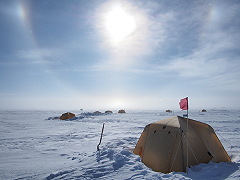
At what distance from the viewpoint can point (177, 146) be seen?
5492mm

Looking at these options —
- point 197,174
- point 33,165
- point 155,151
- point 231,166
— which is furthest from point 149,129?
point 33,165

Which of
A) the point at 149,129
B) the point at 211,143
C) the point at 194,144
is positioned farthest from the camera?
the point at 149,129

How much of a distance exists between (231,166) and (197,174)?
5.80 feet

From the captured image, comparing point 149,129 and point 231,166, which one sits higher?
point 149,129

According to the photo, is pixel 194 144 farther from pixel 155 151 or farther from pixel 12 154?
pixel 12 154

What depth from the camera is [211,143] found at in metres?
6.18

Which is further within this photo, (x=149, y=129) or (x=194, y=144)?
(x=149, y=129)

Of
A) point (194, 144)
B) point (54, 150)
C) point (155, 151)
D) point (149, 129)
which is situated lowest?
point (54, 150)

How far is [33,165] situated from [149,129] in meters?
5.47

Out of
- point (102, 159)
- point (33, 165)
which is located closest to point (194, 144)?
point (102, 159)

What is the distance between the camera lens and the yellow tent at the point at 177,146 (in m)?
5.38

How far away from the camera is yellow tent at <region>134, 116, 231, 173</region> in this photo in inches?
212

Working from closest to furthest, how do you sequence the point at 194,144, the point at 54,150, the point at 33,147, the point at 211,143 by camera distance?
1. the point at 194,144
2. the point at 211,143
3. the point at 54,150
4. the point at 33,147

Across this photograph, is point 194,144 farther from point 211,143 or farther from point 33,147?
point 33,147
